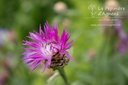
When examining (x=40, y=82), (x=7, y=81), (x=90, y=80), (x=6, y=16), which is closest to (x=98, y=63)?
(x=90, y=80)

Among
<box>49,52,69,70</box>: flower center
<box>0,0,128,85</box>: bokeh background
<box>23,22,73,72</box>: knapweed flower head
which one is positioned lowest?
<box>0,0,128,85</box>: bokeh background

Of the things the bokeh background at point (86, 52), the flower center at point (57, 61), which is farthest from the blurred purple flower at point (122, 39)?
the flower center at point (57, 61)

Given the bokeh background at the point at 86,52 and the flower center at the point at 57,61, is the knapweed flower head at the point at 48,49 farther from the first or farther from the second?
the bokeh background at the point at 86,52

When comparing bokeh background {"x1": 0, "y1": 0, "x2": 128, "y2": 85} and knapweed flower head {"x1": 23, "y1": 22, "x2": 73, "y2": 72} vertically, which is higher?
knapweed flower head {"x1": 23, "y1": 22, "x2": 73, "y2": 72}

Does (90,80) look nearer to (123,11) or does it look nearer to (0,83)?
(123,11)

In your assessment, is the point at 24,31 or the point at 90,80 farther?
the point at 24,31

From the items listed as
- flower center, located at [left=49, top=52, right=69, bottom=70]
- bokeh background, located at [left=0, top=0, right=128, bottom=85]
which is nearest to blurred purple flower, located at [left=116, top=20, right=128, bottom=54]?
bokeh background, located at [left=0, top=0, right=128, bottom=85]

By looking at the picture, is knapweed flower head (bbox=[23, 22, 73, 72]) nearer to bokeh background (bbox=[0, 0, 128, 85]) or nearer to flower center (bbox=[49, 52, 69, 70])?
flower center (bbox=[49, 52, 69, 70])

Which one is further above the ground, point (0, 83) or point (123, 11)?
point (123, 11)
